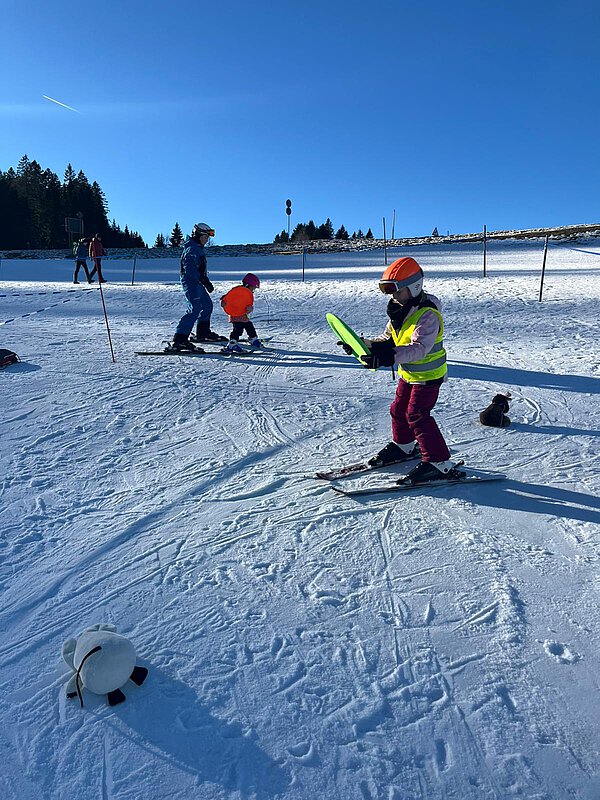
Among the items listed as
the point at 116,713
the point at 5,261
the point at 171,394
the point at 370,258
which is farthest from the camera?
the point at 5,261

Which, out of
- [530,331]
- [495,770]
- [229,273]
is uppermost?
[229,273]

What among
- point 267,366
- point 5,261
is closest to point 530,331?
point 267,366

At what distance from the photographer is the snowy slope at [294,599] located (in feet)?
6.93

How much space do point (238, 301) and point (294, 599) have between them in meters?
7.31

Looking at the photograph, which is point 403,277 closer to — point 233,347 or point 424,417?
point 424,417

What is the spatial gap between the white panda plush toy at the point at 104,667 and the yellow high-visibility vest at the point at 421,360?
2764 millimetres

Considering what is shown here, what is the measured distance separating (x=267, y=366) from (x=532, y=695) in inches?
270

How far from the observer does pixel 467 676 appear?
2477 millimetres

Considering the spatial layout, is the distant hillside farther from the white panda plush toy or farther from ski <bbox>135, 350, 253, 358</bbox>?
the white panda plush toy

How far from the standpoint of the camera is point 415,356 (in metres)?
3.99

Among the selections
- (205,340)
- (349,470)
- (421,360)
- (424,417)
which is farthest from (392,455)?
(205,340)

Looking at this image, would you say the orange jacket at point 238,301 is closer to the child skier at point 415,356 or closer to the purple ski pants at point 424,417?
the child skier at point 415,356

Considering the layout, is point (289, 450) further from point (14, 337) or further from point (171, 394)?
point (14, 337)

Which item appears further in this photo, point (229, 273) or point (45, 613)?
point (229, 273)
